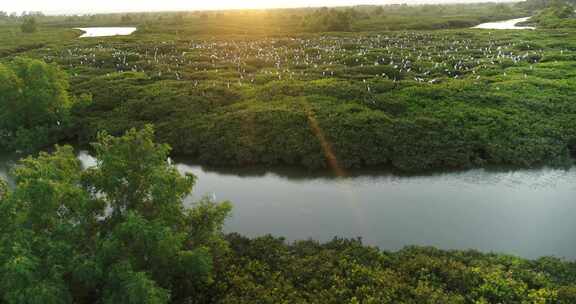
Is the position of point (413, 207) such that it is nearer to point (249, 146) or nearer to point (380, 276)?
point (380, 276)

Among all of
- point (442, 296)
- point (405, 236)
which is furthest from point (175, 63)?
point (442, 296)

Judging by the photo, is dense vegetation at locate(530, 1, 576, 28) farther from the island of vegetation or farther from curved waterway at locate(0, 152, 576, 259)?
curved waterway at locate(0, 152, 576, 259)

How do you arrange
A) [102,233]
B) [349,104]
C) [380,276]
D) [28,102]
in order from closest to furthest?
[102,233] < [380,276] < [28,102] < [349,104]

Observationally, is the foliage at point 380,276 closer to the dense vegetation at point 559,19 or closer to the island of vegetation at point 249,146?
the island of vegetation at point 249,146

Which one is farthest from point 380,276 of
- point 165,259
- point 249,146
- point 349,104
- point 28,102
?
point 28,102

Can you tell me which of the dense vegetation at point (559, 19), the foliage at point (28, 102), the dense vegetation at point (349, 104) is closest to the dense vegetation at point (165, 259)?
the dense vegetation at point (349, 104)

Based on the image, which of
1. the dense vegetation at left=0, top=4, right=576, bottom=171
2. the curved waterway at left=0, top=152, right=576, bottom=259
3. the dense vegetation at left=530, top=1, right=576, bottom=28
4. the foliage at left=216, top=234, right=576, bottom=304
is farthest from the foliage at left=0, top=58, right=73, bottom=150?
the dense vegetation at left=530, top=1, right=576, bottom=28
